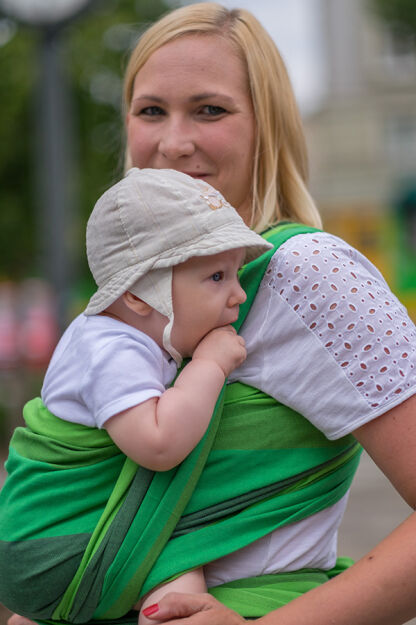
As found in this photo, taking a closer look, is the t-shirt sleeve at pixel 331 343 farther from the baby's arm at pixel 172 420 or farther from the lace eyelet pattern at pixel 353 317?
the baby's arm at pixel 172 420

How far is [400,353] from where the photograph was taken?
1.73m

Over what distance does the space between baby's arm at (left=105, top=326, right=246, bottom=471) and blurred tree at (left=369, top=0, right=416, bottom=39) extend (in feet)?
77.8

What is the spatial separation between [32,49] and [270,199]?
11.2 metres

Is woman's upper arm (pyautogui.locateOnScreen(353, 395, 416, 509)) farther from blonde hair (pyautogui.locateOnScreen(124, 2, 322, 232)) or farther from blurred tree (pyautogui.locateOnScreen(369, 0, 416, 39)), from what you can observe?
blurred tree (pyautogui.locateOnScreen(369, 0, 416, 39))

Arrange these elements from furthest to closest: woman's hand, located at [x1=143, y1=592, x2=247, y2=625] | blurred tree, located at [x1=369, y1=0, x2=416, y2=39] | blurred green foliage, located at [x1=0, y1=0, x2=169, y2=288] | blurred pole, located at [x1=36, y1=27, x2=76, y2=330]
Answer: blurred tree, located at [x1=369, y1=0, x2=416, y2=39]
blurred green foliage, located at [x1=0, y1=0, x2=169, y2=288]
blurred pole, located at [x1=36, y1=27, x2=76, y2=330]
woman's hand, located at [x1=143, y1=592, x2=247, y2=625]

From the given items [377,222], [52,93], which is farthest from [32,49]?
[377,222]

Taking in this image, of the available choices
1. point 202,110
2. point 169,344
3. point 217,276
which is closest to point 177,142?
point 202,110

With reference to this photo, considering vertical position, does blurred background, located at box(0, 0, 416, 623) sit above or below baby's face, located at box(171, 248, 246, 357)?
below

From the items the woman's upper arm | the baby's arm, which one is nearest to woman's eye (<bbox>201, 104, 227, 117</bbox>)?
the baby's arm

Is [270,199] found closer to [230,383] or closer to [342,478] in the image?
[230,383]

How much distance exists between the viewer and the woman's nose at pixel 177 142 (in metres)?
2.12

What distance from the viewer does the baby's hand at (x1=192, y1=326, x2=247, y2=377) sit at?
173cm

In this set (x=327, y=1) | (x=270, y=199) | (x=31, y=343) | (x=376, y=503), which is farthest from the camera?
(x=327, y=1)

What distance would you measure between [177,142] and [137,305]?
1.67ft
